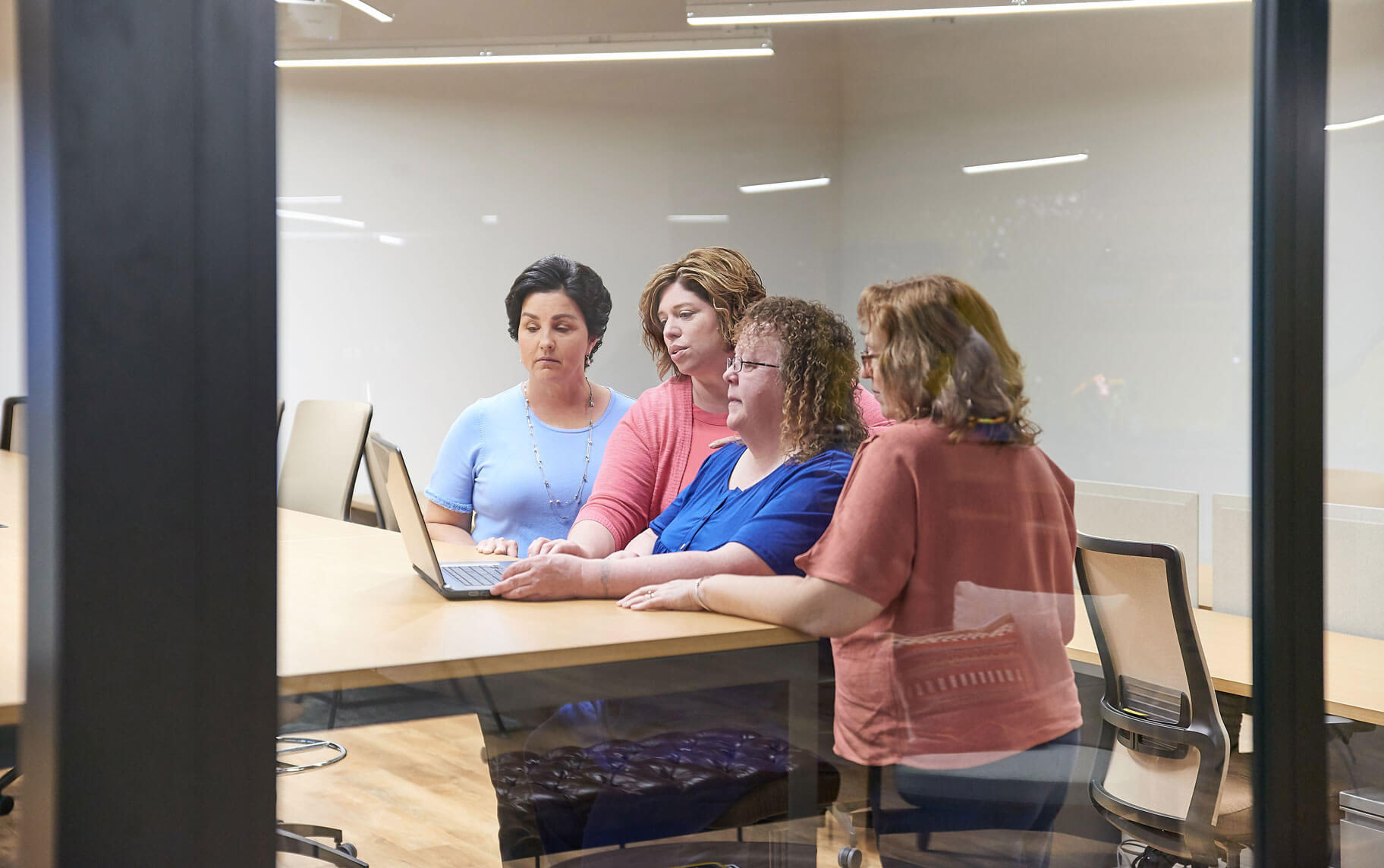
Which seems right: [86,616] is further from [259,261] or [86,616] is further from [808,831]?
[808,831]

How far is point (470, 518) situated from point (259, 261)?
0.74 metres

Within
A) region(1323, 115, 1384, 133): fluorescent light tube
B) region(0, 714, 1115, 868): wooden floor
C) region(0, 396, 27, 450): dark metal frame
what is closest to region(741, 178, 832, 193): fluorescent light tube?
region(1323, 115, 1384, 133): fluorescent light tube

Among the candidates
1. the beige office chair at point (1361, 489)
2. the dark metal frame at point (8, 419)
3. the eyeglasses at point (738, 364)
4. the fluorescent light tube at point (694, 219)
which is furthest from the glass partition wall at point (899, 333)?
the dark metal frame at point (8, 419)

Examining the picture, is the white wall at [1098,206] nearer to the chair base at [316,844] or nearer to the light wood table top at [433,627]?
the light wood table top at [433,627]

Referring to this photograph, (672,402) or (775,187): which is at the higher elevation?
(775,187)

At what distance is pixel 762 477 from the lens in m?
1.56

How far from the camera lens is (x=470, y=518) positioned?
1.57 m

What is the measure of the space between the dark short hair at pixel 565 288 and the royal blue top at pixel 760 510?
289mm

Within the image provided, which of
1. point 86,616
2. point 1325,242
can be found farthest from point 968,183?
point 86,616

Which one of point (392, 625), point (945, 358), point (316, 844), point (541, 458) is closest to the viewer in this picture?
point (316, 844)

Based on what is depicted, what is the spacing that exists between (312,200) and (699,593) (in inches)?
30.4

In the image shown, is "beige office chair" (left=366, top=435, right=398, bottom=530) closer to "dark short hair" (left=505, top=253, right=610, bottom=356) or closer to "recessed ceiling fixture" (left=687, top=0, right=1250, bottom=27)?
"dark short hair" (left=505, top=253, right=610, bottom=356)

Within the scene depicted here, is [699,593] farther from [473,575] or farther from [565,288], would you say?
[565,288]

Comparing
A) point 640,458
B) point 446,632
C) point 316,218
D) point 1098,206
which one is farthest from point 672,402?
point 1098,206
